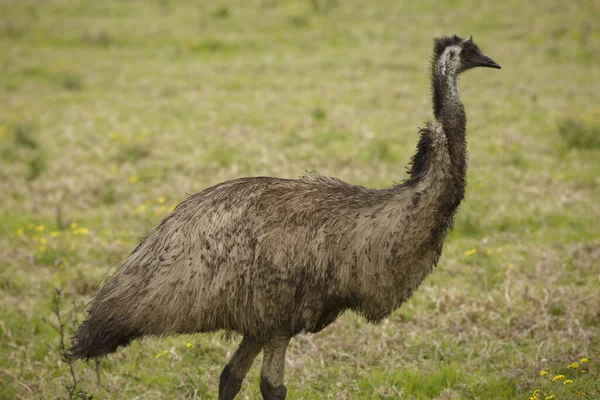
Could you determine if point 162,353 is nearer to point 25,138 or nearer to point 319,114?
point 25,138

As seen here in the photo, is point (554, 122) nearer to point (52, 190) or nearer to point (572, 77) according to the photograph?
point (572, 77)

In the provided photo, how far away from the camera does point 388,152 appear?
37.4 feet

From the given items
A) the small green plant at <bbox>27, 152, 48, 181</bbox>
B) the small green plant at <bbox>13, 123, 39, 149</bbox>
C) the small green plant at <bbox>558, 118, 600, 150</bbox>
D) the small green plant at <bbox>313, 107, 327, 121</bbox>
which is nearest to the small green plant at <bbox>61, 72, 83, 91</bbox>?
the small green plant at <bbox>13, 123, 39, 149</bbox>

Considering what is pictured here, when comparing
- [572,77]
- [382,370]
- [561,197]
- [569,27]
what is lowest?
[382,370]

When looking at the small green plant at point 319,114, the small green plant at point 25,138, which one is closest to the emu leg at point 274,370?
the small green plant at point 25,138

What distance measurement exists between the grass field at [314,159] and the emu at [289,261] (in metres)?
0.91

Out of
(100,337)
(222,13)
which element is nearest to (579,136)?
(100,337)

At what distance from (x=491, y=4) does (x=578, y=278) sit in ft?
55.8

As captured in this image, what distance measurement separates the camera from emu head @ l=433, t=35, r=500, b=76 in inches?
187

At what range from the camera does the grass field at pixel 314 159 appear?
20.0 ft

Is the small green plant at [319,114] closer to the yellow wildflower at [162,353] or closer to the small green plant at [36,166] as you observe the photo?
the small green plant at [36,166]

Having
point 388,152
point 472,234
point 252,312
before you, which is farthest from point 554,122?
point 252,312

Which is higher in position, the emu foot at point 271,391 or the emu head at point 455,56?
the emu head at point 455,56

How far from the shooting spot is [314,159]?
11.4 metres
